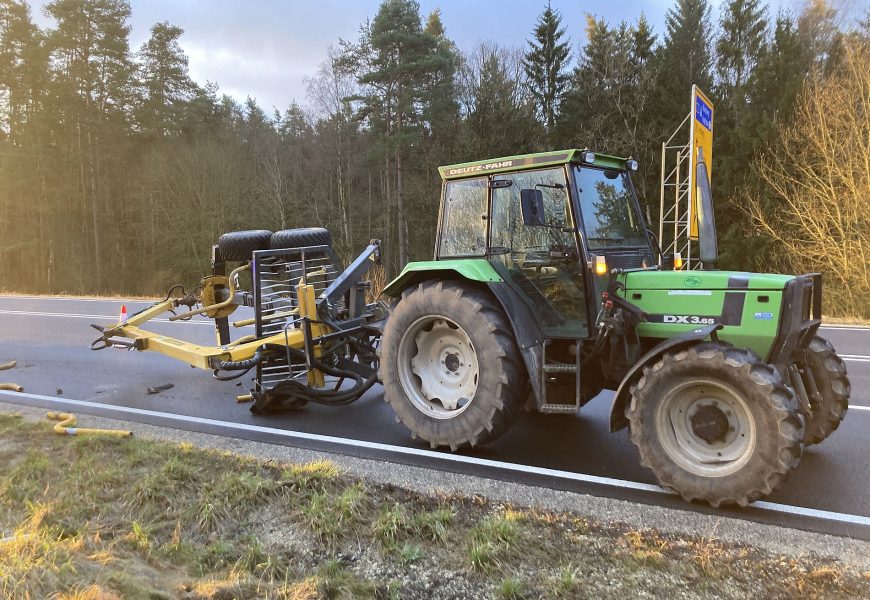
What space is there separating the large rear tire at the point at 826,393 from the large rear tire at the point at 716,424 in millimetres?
1109

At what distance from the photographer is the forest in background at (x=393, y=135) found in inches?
685

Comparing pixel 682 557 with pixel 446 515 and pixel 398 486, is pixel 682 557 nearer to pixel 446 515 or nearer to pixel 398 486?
pixel 446 515

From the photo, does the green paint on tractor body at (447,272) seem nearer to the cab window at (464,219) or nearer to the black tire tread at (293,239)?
the cab window at (464,219)

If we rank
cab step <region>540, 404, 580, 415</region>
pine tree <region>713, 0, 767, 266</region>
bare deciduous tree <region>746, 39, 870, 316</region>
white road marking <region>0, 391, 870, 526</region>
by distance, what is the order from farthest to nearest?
pine tree <region>713, 0, 767, 266</region>, bare deciduous tree <region>746, 39, 870, 316</region>, cab step <region>540, 404, 580, 415</region>, white road marking <region>0, 391, 870, 526</region>

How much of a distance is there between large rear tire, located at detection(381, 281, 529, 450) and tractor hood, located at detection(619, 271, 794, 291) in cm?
101

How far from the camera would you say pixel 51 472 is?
397 cm

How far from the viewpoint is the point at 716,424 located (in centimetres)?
359

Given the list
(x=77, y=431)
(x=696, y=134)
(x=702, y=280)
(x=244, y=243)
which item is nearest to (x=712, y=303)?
(x=702, y=280)

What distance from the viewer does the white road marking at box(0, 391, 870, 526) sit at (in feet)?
11.3

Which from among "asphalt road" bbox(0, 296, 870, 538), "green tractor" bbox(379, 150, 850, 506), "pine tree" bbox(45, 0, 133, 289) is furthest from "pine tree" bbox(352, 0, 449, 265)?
"green tractor" bbox(379, 150, 850, 506)

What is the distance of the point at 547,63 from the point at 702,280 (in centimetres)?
2612

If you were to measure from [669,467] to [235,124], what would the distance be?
37.6 metres

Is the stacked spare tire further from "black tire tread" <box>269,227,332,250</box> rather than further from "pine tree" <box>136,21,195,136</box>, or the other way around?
"pine tree" <box>136,21,195,136</box>

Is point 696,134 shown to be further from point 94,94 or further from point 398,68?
point 94,94
